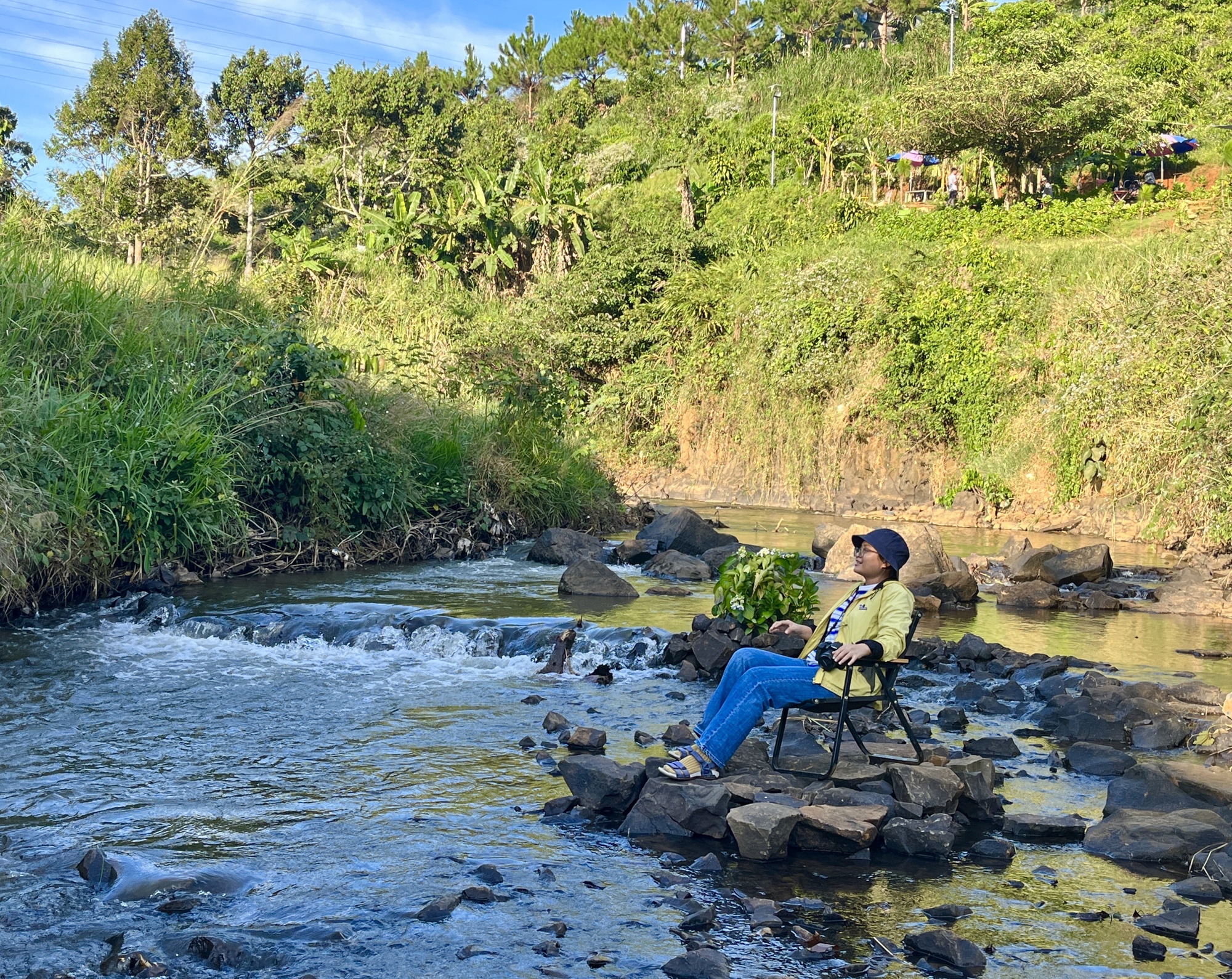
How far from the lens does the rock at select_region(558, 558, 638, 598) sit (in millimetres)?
12477

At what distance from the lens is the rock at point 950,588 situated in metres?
12.7

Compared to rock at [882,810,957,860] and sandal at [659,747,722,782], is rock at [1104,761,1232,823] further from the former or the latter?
sandal at [659,747,722,782]

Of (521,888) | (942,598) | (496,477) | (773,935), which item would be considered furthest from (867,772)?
(496,477)

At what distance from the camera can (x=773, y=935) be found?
14.8 feet

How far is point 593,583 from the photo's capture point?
492 inches

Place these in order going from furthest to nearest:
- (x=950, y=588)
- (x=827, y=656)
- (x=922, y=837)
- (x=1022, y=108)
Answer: (x=1022, y=108)
(x=950, y=588)
(x=827, y=656)
(x=922, y=837)

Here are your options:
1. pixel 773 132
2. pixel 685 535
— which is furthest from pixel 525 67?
pixel 685 535

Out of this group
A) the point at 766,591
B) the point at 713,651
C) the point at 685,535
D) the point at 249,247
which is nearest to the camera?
the point at 713,651

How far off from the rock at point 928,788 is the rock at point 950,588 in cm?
691

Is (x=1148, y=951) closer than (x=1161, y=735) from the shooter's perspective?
Yes

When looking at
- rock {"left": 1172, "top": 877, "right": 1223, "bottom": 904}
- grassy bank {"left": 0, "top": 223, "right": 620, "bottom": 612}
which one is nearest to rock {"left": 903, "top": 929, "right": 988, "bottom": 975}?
rock {"left": 1172, "top": 877, "right": 1223, "bottom": 904}

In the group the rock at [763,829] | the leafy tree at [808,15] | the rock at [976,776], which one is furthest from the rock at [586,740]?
the leafy tree at [808,15]

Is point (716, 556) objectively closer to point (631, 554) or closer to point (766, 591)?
point (631, 554)

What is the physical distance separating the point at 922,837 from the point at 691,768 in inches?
48.6
